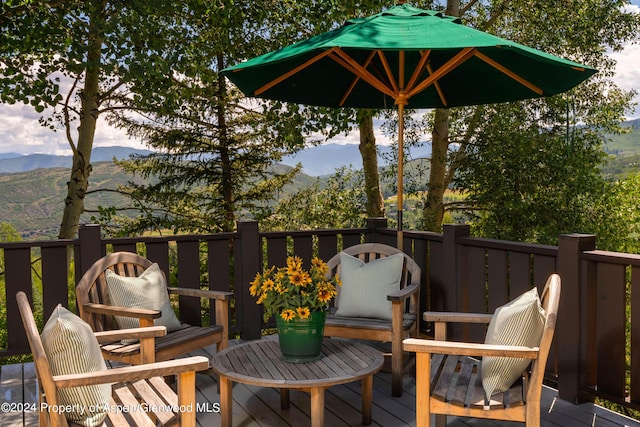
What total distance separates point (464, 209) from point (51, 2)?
339 inches

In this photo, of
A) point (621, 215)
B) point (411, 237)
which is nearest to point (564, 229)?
point (621, 215)

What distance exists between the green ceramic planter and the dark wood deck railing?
1382 millimetres

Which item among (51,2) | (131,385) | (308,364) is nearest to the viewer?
(131,385)

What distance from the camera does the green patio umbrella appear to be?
2.98m

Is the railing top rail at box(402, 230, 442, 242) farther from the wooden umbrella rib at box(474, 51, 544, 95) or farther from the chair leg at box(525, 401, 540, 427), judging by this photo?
the chair leg at box(525, 401, 540, 427)

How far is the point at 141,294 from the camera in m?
3.64

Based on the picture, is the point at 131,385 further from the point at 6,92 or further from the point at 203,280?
the point at 203,280

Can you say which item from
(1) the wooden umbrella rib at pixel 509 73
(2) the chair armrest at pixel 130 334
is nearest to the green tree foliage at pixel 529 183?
(1) the wooden umbrella rib at pixel 509 73

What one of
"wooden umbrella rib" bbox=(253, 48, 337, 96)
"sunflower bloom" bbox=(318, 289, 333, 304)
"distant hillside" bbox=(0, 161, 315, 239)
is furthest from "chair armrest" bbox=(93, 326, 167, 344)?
"distant hillside" bbox=(0, 161, 315, 239)

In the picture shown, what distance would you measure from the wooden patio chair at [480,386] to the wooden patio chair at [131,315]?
1.54 meters

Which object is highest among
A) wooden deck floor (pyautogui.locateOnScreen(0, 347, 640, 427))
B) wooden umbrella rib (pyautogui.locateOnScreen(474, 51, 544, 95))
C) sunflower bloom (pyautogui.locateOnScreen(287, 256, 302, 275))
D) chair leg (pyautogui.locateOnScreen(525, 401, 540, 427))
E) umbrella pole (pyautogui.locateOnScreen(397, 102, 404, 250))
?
wooden umbrella rib (pyautogui.locateOnScreen(474, 51, 544, 95))

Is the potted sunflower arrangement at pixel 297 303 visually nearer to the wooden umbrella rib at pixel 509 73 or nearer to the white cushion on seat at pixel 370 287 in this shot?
the white cushion on seat at pixel 370 287

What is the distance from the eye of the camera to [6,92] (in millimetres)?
6883

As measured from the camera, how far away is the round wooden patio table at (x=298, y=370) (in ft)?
8.87
